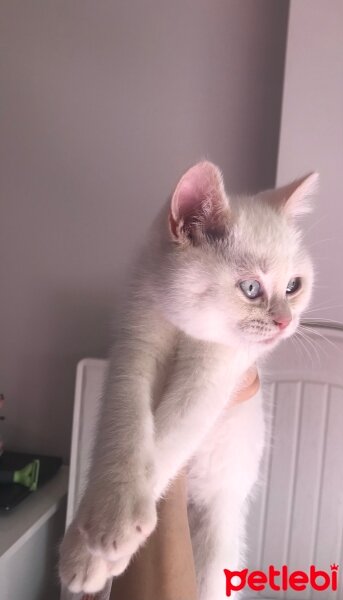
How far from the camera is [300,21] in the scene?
4.42ft

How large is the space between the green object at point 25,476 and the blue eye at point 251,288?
1053 millimetres

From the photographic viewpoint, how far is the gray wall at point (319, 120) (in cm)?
134

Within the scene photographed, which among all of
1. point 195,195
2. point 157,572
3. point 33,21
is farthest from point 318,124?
point 157,572

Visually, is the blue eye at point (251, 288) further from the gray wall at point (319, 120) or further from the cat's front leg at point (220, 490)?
the gray wall at point (319, 120)

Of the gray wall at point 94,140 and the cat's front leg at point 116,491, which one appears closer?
the cat's front leg at point 116,491

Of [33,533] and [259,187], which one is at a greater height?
[259,187]

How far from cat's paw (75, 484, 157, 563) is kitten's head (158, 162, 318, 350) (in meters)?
0.26

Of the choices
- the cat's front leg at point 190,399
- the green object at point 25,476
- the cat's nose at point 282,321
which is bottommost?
the green object at point 25,476

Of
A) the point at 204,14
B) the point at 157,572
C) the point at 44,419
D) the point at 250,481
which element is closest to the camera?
the point at 157,572

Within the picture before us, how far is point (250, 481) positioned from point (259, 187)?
3.06ft

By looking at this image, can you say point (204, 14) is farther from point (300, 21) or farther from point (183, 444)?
point (183, 444)

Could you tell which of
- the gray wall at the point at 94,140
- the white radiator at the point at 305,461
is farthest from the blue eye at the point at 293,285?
the gray wall at the point at 94,140

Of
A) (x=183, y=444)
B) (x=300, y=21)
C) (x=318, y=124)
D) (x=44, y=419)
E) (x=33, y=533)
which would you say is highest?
(x=300, y=21)

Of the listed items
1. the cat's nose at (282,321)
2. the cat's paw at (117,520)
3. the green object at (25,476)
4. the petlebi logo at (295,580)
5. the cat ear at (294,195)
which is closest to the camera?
the cat's paw at (117,520)
